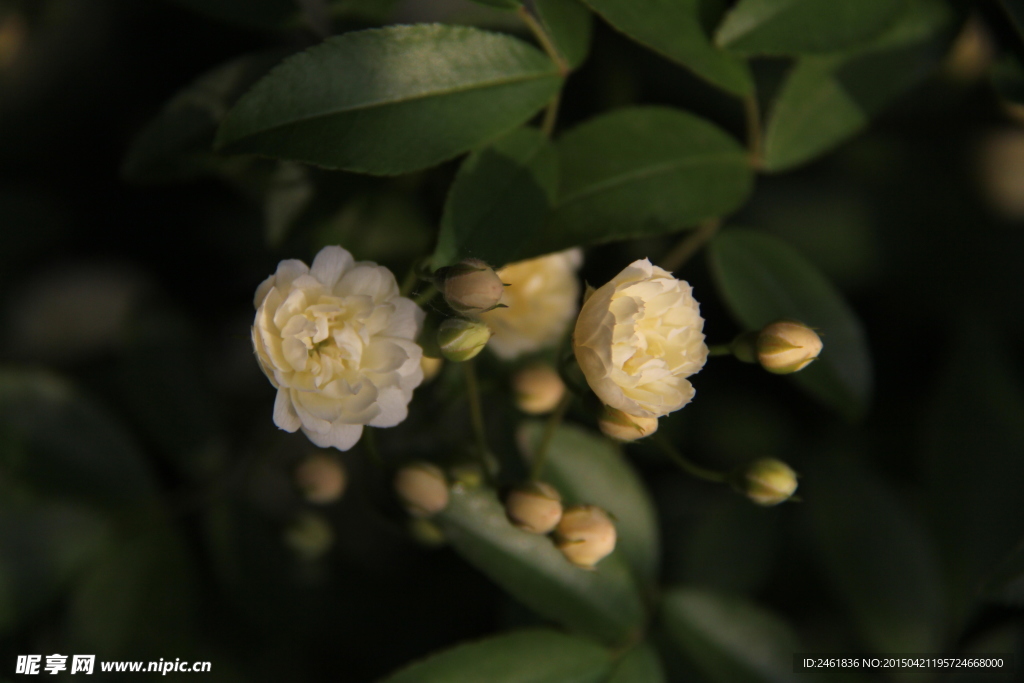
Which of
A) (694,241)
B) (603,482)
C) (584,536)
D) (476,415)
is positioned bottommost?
(603,482)

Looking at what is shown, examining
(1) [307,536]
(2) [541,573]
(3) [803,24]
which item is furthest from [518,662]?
(3) [803,24]

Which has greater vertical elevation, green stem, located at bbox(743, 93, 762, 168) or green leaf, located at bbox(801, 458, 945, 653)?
green stem, located at bbox(743, 93, 762, 168)

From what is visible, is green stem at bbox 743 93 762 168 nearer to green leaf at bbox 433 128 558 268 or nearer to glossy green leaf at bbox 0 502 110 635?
green leaf at bbox 433 128 558 268

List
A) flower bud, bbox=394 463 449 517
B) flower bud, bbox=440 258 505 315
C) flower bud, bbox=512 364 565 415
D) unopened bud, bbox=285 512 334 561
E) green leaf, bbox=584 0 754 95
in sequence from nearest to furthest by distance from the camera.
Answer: flower bud, bbox=440 258 505 315 < green leaf, bbox=584 0 754 95 < flower bud, bbox=394 463 449 517 < flower bud, bbox=512 364 565 415 < unopened bud, bbox=285 512 334 561

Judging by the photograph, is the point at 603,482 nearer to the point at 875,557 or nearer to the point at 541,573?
the point at 541,573

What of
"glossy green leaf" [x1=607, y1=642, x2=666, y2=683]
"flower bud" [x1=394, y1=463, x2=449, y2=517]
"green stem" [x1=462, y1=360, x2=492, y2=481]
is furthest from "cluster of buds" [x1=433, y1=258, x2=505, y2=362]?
"glossy green leaf" [x1=607, y1=642, x2=666, y2=683]

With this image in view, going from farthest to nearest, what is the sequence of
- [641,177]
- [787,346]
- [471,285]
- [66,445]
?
1. [66,445]
2. [641,177]
3. [787,346]
4. [471,285]
